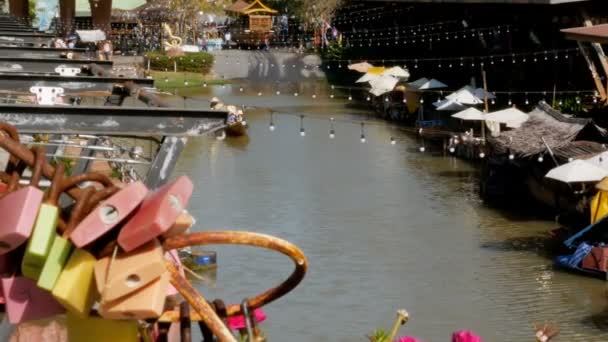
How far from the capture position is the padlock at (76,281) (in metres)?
2.72

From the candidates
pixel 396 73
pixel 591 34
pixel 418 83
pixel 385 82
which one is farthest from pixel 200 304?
pixel 396 73

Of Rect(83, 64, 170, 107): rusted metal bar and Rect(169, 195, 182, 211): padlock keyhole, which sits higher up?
Rect(169, 195, 182, 211): padlock keyhole

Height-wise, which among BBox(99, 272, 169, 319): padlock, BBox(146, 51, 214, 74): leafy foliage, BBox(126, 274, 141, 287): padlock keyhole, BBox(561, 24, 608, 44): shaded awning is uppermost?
BBox(126, 274, 141, 287): padlock keyhole

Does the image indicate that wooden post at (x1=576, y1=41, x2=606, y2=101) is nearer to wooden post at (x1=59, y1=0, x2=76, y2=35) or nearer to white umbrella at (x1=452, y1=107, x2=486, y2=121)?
white umbrella at (x1=452, y1=107, x2=486, y2=121)

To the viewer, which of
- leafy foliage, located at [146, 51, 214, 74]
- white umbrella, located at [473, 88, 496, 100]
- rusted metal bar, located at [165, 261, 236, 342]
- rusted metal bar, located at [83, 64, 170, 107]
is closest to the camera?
rusted metal bar, located at [165, 261, 236, 342]

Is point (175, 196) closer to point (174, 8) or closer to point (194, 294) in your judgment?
point (194, 294)

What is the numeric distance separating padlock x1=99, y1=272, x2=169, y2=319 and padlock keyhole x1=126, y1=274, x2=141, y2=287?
0.06 ft

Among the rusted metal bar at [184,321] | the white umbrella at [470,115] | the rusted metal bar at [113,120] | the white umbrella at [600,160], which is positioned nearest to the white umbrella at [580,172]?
the white umbrella at [600,160]

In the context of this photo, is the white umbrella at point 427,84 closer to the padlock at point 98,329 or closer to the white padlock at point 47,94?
the white padlock at point 47,94

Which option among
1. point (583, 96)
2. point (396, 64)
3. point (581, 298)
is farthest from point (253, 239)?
point (396, 64)

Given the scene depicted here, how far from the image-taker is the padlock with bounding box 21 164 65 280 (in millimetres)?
2688

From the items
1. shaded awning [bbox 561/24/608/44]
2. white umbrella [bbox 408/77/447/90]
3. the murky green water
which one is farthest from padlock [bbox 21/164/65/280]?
white umbrella [bbox 408/77/447/90]

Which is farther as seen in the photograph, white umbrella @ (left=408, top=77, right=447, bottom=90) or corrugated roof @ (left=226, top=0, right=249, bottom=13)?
corrugated roof @ (left=226, top=0, right=249, bottom=13)

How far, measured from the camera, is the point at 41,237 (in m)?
2.69
